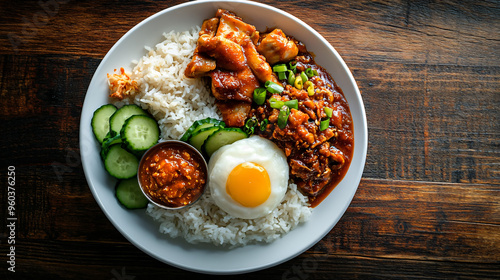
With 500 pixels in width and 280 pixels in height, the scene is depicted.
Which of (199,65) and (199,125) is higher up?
(199,65)

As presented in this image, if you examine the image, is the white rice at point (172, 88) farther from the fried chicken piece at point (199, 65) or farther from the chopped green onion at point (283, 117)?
the chopped green onion at point (283, 117)

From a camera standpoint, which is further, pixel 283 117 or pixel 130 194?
pixel 130 194

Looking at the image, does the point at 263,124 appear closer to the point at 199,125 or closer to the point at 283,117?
the point at 283,117

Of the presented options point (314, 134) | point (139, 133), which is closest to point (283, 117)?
point (314, 134)

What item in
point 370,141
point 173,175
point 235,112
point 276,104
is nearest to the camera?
point 173,175

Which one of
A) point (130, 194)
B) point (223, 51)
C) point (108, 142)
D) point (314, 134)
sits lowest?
point (130, 194)

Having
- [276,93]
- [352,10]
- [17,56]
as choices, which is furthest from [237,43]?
[17,56]

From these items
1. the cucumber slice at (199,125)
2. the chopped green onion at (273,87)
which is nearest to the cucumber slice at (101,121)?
the cucumber slice at (199,125)

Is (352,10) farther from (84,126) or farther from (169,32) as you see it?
(84,126)
